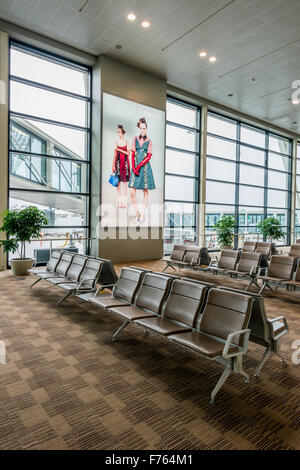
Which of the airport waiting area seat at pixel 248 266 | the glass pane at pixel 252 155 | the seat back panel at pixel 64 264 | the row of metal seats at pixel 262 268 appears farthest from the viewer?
the glass pane at pixel 252 155

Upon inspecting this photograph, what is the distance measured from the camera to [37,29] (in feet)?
26.0

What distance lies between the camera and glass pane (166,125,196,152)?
11422mm

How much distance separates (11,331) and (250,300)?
9.43 feet

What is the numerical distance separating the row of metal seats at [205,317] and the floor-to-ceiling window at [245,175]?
9.47 meters

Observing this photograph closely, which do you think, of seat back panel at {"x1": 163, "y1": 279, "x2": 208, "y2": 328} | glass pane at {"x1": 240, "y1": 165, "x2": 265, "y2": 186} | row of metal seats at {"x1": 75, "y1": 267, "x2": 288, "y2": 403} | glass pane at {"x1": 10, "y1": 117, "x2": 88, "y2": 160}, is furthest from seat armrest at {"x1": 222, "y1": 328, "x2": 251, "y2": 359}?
glass pane at {"x1": 240, "y1": 165, "x2": 265, "y2": 186}

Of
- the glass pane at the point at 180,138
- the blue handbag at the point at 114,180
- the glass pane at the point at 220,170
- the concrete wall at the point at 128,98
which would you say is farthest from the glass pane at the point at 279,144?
the blue handbag at the point at 114,180

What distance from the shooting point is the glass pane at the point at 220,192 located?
1273 centimetres

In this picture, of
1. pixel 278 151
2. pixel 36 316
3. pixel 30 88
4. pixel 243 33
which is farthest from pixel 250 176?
pixel 36 316

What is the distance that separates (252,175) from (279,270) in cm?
977

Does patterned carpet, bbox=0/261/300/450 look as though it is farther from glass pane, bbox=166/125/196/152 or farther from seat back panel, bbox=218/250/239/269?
glass pane, bbox=166/125/196/152

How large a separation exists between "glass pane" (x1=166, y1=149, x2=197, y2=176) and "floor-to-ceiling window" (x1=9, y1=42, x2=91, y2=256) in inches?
127

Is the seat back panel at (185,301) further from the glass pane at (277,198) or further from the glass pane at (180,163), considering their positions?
the glass pane at (277,198)

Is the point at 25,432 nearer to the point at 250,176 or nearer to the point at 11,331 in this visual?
the point at 11,331
